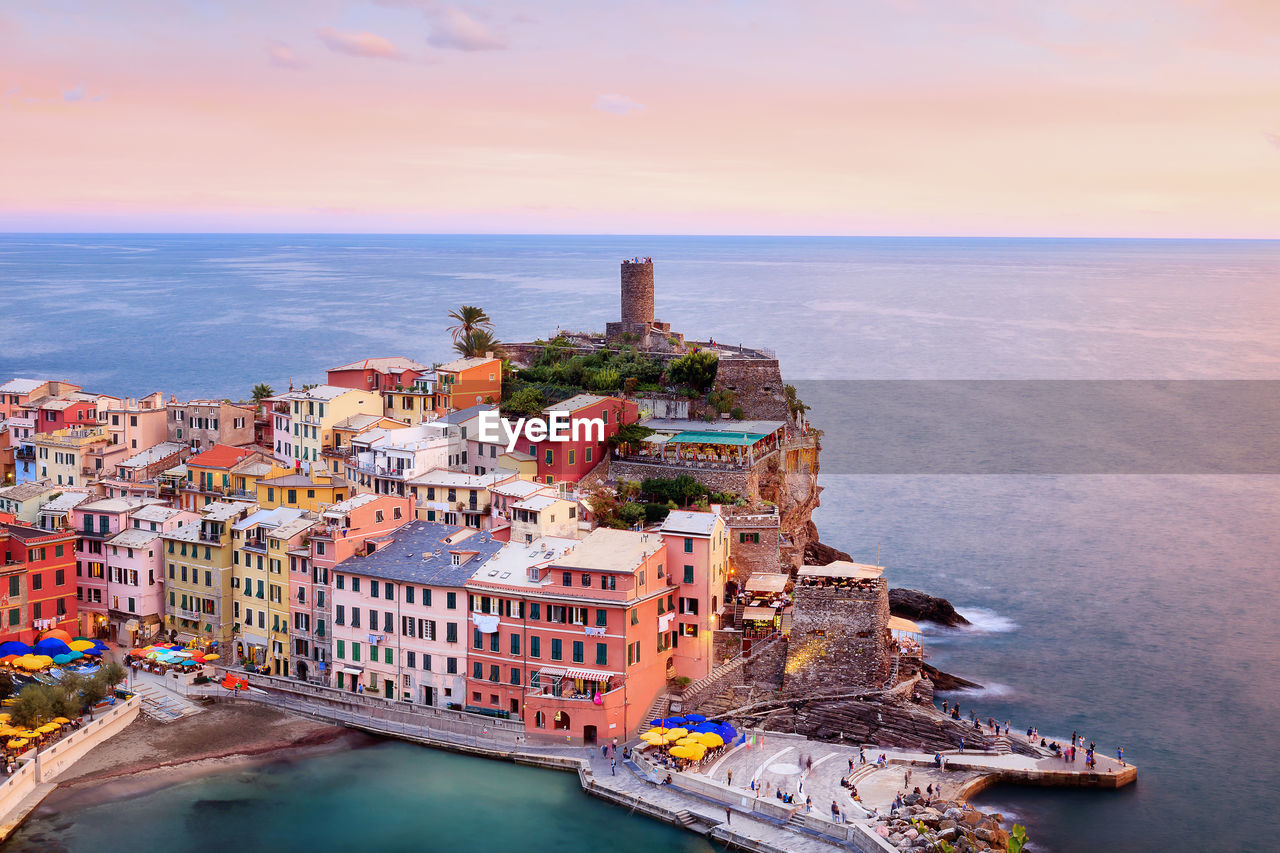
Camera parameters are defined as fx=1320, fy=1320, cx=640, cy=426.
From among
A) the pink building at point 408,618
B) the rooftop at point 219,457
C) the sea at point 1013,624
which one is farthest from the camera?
the rooftop at point 219,457

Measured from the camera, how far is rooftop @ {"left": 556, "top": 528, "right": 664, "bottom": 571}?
158 feet

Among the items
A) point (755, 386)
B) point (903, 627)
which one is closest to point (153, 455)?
point (755, 386)

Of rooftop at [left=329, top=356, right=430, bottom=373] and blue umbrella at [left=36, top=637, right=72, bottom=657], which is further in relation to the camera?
rooftop at [left=329, top=356, right=430, bottom=373]

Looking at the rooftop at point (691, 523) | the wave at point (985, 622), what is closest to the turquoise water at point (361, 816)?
the rooftop at point (691, 523)

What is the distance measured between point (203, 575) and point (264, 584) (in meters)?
3.44

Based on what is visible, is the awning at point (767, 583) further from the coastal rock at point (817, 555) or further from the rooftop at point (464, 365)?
the rooftop at point (464, 365)

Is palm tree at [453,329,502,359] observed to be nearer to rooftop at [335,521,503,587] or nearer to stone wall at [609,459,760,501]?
stone wall at [609,459,760,501]

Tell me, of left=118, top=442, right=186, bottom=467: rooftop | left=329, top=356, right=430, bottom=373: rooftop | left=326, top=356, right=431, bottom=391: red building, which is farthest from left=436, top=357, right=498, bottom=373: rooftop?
left=118, top=442, right=186, bottom=467: rooftop

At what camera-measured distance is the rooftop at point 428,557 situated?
5084cm

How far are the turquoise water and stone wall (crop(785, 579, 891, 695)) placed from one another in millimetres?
11130

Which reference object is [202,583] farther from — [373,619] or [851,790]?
[851,790]

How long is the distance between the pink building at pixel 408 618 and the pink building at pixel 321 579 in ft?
2.07

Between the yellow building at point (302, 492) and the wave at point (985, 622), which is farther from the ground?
the yellow building at point (302, 492)

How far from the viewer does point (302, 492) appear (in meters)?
60.5
